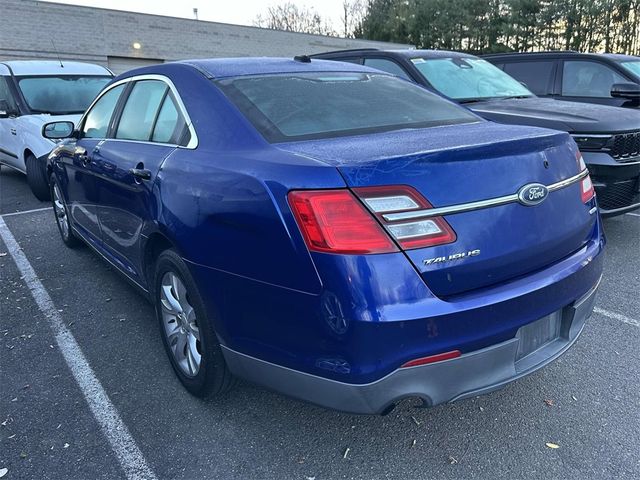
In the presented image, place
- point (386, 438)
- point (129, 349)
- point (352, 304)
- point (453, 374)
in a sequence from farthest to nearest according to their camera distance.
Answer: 1. point (129, 349)
2. point (386, 438)
3. point (453, 374)
4. point (352, 304)

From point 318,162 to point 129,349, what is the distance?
2.07m

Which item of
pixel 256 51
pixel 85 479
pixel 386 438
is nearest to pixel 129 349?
pixel 85 479

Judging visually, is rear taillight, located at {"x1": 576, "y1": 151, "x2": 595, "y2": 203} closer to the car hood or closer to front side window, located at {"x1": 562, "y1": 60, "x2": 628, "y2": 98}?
the car hood

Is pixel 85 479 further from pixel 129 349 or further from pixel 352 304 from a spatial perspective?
pixel 352 304

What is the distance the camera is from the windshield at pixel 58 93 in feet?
24.8

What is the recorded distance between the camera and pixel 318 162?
6.22 feet

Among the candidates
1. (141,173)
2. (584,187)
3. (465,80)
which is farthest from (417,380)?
(465,80)

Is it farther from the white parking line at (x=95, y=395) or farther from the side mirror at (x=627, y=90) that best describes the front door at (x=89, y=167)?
the side mirror at (x=627, y=90)

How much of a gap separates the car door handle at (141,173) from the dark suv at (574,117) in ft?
10.5

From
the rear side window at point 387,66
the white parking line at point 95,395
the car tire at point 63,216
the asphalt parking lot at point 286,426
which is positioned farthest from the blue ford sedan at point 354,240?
the rear side window at point 387,66

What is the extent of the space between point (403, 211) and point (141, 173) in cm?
165

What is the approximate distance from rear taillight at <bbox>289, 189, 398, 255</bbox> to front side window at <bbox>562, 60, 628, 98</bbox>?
20.7 feet

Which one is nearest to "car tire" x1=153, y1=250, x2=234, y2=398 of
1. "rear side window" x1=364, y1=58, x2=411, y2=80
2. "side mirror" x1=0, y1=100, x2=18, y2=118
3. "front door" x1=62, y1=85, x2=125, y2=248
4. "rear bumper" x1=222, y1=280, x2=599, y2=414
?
"rear bumper" x1=222, y1=280, x2=599, y2=414

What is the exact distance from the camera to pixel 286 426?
250 cm
